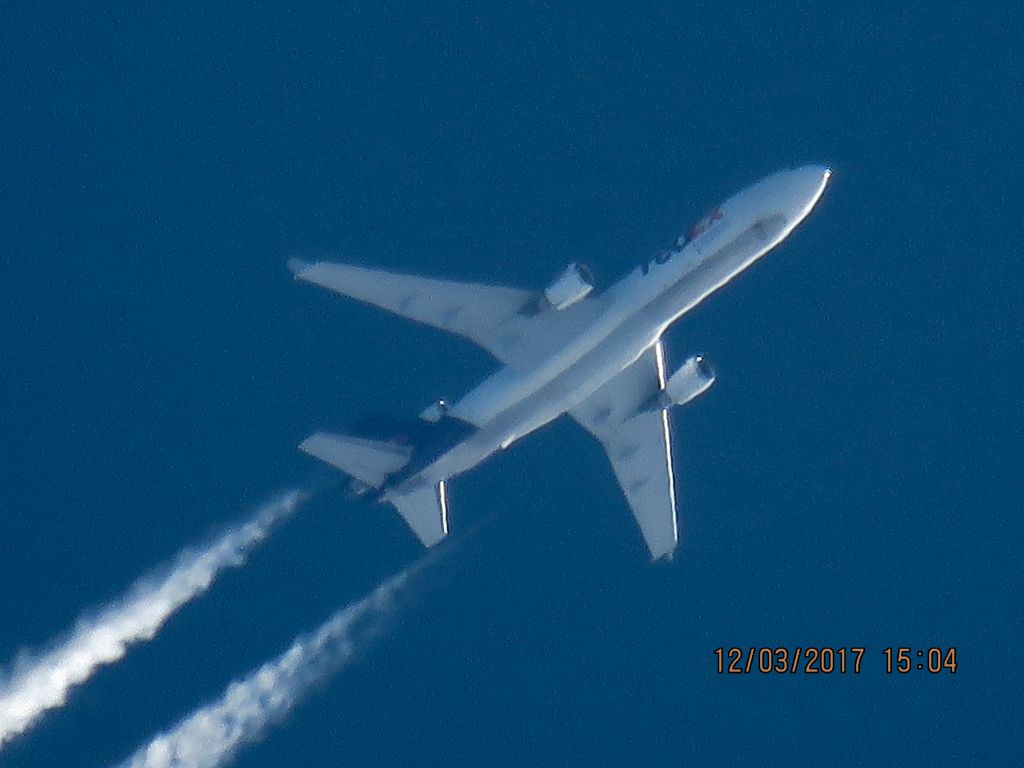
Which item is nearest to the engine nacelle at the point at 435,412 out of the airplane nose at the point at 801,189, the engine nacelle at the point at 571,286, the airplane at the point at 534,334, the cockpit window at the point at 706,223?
the airplane at the point at 534,334

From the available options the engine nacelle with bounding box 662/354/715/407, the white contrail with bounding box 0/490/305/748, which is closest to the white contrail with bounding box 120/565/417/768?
the white contrail with bounding box 0/490/305/748

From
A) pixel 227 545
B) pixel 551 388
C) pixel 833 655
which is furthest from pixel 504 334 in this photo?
pixel 833 655

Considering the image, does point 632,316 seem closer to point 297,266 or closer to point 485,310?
point 485,310

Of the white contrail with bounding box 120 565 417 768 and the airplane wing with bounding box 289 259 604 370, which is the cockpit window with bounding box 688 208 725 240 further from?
the white contrail with bounding box 120 565 417 768

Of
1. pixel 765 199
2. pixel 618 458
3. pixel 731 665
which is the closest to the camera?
pixel 765 199

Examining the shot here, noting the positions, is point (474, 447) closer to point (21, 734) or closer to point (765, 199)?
point (765, 199)
